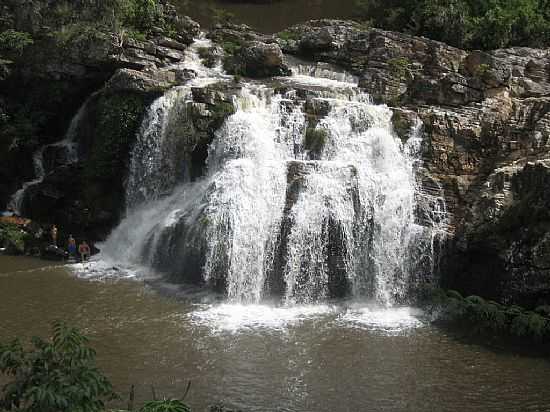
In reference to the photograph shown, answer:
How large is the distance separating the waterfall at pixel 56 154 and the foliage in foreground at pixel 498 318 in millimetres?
13045

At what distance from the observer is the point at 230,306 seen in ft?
49.6

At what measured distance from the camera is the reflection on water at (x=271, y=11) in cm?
3291

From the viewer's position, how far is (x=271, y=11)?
3506cm

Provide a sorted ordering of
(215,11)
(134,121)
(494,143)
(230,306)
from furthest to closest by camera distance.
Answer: (215,11)
(134,121)
(494,143)
(230,306)

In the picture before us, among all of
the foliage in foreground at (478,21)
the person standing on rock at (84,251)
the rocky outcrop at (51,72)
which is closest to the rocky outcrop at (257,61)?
the rocky outcrop at (51,72)

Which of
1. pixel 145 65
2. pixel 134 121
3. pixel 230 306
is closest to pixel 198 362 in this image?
pixel 230 306

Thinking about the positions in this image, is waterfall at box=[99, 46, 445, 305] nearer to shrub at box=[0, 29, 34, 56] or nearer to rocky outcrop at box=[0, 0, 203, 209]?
rocky outcrop at box=[0, 0, 203, 209]

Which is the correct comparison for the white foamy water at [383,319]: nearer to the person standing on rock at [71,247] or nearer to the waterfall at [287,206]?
the waterfall at [287,206]

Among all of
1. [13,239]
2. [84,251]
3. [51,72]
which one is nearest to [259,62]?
[51,72]

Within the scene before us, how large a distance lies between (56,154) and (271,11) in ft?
58.9

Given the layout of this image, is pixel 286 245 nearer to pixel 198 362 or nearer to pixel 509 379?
pixel 198 362

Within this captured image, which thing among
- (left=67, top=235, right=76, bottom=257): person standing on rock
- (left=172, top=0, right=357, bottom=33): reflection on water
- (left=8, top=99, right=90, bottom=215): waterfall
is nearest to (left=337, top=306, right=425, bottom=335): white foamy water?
(left=67, top=235, right=76, bottom=257): person standing on rock

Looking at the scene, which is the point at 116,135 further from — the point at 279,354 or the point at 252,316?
the point at 279,354

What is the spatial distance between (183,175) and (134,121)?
238 cm
